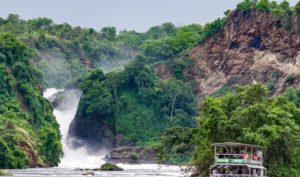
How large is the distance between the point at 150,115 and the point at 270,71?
23.6 metres

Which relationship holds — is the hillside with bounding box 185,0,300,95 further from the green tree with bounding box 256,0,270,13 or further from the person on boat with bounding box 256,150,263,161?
the person on boat with bounding box 256,150,263,161

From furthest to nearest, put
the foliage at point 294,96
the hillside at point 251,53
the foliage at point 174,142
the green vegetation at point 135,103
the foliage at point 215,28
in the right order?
1. the foliage at point 215,28
2. the hillside at point 251,53
3. the green vegetation at point 135,103
4. the foliage at point 294,96
5. the foliage at point 174,142

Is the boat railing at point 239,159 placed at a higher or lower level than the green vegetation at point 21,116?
lower

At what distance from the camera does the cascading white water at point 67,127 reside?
160 metres

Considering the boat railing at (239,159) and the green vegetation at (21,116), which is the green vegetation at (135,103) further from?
the boat railing at (239,159)

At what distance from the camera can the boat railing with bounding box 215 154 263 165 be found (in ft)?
225

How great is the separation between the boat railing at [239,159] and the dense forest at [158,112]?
494cm

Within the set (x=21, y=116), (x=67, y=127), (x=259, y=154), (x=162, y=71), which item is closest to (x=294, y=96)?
(x=21, y=116)

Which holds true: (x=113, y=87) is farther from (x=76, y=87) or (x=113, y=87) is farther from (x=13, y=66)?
(x=13, y=66)

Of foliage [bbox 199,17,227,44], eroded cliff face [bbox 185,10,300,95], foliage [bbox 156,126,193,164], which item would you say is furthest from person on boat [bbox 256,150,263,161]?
foliage [bbox 199,17,227,44]

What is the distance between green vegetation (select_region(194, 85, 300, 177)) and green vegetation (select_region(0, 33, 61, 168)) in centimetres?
4955

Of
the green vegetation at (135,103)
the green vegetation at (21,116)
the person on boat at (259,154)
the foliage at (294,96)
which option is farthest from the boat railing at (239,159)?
the green vegetation at (135,103)

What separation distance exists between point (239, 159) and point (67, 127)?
109 meters

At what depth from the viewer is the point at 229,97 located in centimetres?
8275
